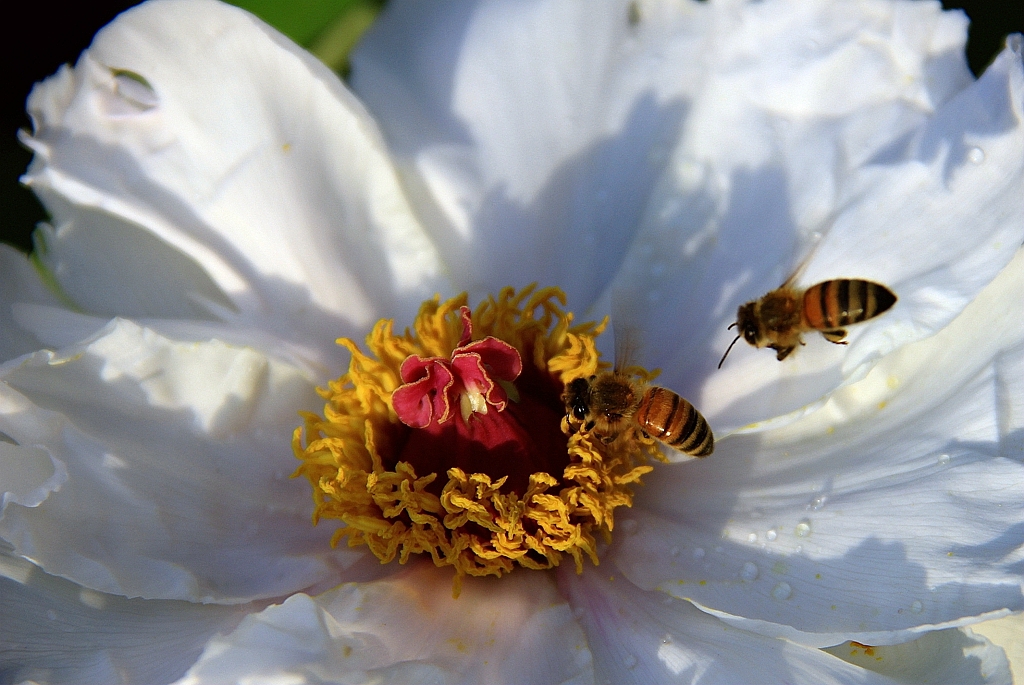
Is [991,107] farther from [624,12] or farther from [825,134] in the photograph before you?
[624,12]

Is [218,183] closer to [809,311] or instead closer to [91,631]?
[91,631]

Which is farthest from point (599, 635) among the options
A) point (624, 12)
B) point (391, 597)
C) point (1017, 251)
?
point (624, 12)

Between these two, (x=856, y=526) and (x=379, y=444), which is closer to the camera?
(x=856, y=526)

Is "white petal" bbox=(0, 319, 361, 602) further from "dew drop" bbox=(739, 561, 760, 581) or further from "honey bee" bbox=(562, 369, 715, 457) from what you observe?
"dew drop" bbox=(739, 561, 760, 581)

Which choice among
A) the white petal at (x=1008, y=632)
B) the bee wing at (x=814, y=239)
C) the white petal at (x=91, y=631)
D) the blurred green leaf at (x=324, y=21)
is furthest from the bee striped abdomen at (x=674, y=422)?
the blurred green leaf at (x=324, y=21)

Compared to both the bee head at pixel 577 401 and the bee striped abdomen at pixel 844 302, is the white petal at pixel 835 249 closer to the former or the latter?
the bee striped abdomen at pixel 844 302

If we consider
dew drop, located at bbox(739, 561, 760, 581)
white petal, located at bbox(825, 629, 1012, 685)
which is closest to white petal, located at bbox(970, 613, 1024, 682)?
white petal, located at bbox(825, 629, 1012, 685)

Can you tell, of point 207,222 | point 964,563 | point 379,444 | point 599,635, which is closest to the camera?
point 964,563
